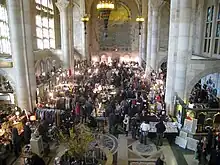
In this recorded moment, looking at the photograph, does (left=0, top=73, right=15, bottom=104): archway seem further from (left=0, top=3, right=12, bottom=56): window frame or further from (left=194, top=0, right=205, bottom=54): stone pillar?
(left=194, top=0, right=205, bottom=54): stone pillar

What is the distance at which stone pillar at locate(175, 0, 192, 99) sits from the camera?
1202 centimetres

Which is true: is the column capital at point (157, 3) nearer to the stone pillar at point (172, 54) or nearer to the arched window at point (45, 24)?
the stone pillar at point (172, 54)

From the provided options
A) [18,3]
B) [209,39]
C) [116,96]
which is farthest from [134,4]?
[18,3]

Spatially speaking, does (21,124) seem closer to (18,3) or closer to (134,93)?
(18,3)

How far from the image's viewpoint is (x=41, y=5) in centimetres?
2316

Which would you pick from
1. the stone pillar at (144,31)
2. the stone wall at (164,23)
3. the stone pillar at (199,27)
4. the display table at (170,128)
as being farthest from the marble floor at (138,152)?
Answer: the stone pillar at (144,31)

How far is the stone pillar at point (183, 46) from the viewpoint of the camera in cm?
1202

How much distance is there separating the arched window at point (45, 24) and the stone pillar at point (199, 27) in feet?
45.1

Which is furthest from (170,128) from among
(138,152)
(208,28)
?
(208,28)

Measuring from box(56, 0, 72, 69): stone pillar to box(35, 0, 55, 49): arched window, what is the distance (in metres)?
2.40

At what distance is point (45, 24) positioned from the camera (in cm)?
2458

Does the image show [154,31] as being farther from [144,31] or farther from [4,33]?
[4,33]

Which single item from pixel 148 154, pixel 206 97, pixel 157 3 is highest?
pixel 157 3

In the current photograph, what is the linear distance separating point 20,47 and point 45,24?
41.7 ft
